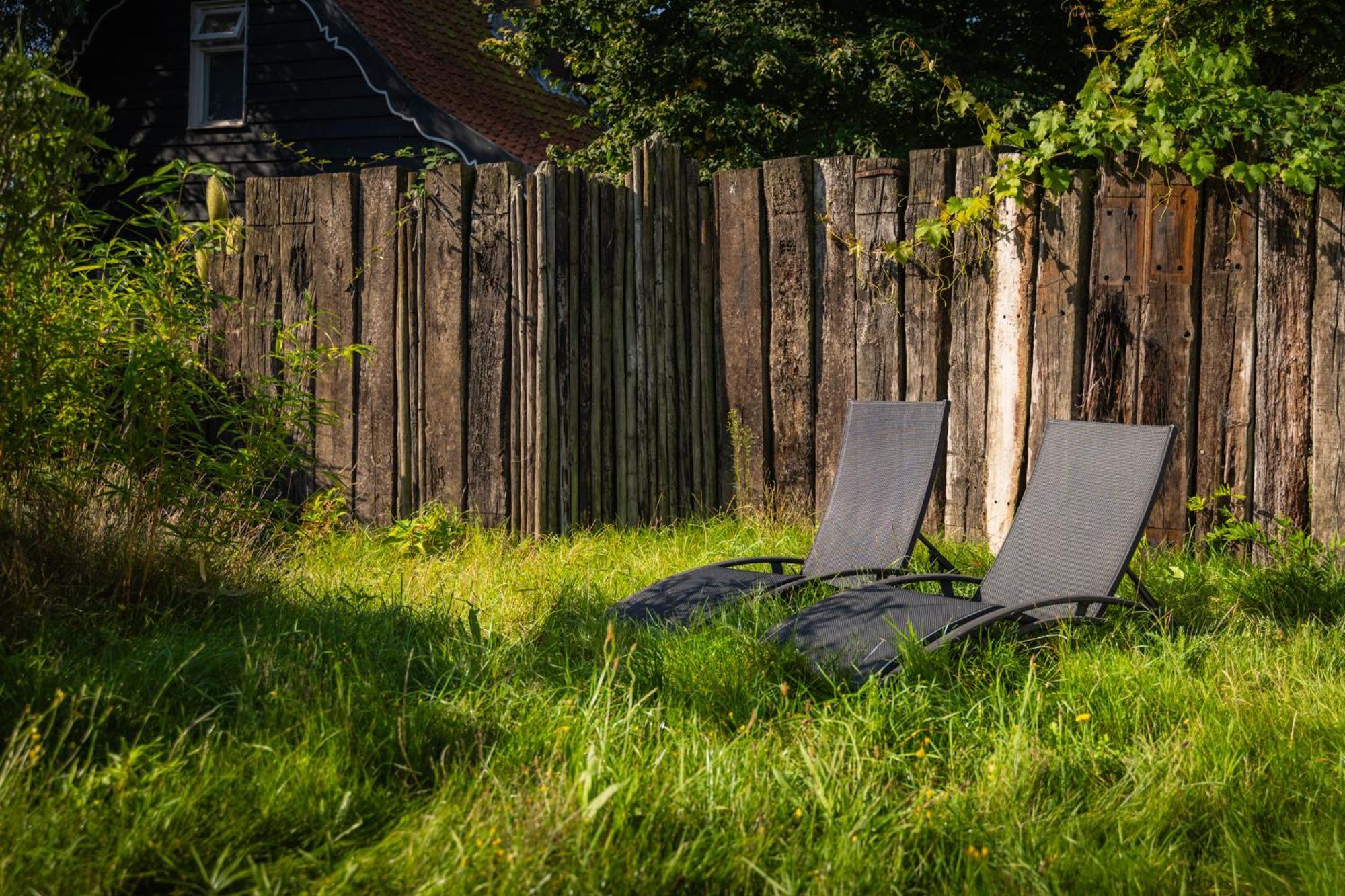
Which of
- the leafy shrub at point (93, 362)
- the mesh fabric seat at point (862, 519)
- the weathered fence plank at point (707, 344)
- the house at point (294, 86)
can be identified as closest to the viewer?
the leafy shrub at point (93, 362)

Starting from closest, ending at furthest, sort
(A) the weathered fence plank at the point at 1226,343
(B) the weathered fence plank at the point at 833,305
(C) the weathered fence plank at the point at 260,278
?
(A) the weathered fence plank at the point at 1226,343 < (B) the weathered fence plank at the point at 833,305 < (C) the weathered fence plank at the point at 260,278

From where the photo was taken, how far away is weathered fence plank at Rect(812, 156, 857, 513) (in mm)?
5816

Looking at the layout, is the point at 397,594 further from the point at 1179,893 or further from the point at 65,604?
the point at 1179,893

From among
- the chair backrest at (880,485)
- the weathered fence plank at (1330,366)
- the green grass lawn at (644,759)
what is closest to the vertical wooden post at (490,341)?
the chair backrest at (880,485)

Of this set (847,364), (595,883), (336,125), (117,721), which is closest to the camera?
(595,883)

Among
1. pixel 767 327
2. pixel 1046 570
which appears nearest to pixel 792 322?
pixel 767 327

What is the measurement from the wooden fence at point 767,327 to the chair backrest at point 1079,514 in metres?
1.17

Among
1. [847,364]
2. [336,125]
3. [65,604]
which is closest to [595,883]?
[65,604]

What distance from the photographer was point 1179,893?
7.62 feet

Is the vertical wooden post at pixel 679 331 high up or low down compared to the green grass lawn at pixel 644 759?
up

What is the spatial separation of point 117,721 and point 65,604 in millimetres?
1026

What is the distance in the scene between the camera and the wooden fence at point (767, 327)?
5.03 m

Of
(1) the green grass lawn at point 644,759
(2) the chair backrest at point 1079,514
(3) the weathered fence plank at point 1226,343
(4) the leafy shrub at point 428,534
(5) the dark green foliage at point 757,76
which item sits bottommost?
(1) the green grass lawn at point 644,759

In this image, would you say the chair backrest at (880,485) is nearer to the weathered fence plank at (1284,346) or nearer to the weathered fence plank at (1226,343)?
the weathered fence plank at (1226,343)
